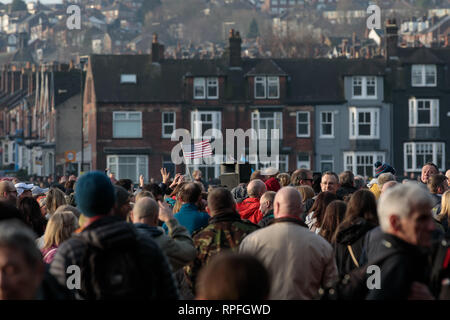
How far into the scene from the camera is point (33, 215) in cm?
1177

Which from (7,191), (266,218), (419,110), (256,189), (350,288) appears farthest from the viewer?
(419,110)

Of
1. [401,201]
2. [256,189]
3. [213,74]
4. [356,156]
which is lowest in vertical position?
[256,189]

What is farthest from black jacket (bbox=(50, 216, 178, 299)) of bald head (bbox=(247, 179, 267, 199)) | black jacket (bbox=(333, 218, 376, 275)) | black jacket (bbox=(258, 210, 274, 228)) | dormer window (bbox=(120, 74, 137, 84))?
dormer window (bbox=(120, 74, 137, 84))

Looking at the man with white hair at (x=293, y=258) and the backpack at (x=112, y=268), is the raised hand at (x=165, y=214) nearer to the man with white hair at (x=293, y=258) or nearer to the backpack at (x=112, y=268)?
the man with white hair at (x=293, y=258)

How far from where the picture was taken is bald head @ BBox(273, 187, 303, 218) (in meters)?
8.40

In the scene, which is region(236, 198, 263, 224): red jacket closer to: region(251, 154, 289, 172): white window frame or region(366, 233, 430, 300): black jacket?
region(366, 233, 430, 300): black jacket

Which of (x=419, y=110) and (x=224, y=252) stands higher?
(x=419, y=110)

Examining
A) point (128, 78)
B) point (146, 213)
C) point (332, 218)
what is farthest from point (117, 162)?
point (146, 213)

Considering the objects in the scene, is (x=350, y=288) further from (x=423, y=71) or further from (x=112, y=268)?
(x=423, y=71)

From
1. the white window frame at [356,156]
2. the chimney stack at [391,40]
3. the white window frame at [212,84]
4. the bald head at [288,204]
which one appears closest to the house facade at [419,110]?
the chimney stack at [391,40]

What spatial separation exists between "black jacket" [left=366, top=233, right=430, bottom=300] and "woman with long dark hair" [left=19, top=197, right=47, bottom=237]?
6215 millimetres

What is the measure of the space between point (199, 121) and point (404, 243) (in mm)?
57168

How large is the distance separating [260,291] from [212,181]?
53.3 meters
